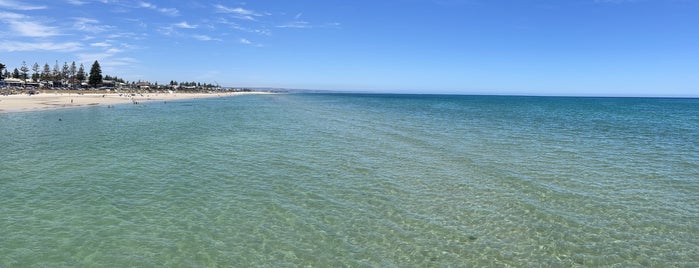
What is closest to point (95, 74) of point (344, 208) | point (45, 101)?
point (45, 101)

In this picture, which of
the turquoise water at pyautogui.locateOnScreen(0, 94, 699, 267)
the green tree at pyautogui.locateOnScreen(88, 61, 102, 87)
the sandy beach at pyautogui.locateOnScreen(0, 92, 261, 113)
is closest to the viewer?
the turquoise water at pyautogui.locateOnScreen(0, 94, 699, 267)

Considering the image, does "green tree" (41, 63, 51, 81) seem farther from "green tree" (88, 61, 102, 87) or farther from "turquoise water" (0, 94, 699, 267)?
"turquoise water" (0, 94, 699, 267)

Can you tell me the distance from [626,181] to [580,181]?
166 cm

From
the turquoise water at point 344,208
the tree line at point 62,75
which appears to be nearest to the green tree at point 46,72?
the tree line at point 62,75

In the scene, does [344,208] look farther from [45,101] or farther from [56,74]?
[56,74]

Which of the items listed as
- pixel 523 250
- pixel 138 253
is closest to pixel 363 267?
pixel 523 250

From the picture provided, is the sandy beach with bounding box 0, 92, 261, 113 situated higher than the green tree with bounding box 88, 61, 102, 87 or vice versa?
the green tree with bounding box 88, 61, 102, 87

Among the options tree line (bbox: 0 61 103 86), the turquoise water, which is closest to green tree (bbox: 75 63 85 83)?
tree line (bbox: 0 61 103 86)

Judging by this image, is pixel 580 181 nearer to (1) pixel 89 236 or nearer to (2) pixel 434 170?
(2) pixel 434 170

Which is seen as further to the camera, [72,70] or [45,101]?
[72,70]

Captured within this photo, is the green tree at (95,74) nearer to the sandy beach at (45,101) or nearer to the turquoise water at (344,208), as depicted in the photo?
the sandy beach at (45,101)

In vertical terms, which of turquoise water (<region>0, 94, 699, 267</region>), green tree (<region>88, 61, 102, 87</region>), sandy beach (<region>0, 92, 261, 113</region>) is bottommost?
turquoise water (<region>0, 94, 699, 267</region>)

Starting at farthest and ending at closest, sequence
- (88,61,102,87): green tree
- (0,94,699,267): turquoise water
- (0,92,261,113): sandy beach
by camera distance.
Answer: (88,61,102,87): green tree
(0,92,261,113): sandy beach
(0,94,699,267): turquoise water

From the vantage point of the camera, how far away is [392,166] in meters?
16.0
